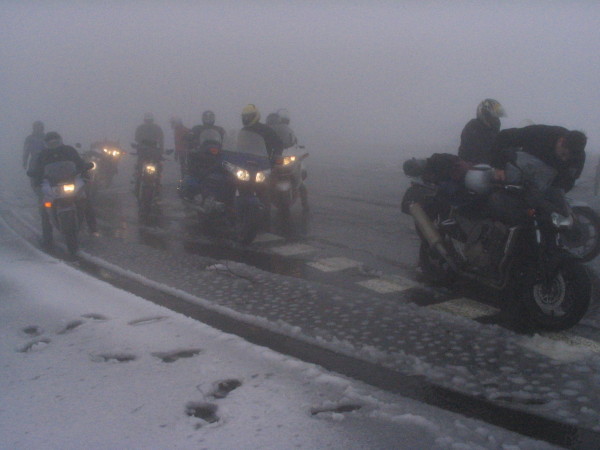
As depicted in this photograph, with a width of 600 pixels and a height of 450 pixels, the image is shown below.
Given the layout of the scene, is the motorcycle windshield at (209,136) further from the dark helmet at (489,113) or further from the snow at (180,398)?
the snow at (180,398)

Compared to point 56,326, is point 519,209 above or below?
above

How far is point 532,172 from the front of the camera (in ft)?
17.2

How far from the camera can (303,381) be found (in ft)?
12.7

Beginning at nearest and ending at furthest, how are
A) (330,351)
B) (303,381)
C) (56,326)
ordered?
(303,381) < (330,351) < (56,326)

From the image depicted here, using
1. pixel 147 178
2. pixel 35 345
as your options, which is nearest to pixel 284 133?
pixel 147 178

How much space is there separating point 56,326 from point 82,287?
1.31 meters

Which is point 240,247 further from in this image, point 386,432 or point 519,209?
point 386,432

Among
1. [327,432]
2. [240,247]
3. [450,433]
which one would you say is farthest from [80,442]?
[240,247]

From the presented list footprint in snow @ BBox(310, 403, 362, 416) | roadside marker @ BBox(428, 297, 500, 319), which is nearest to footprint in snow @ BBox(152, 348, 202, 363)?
footprint in snow @ BBox(310, 403, 362, 416)

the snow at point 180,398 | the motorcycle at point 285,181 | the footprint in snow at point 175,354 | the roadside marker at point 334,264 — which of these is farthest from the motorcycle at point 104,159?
the footprint in snow at point 175,354

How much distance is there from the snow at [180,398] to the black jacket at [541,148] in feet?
8.74

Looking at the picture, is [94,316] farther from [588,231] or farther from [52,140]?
[588,231]

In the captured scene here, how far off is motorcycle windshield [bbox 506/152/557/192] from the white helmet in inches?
9.4

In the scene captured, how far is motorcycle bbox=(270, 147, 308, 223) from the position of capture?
9.45 meters
